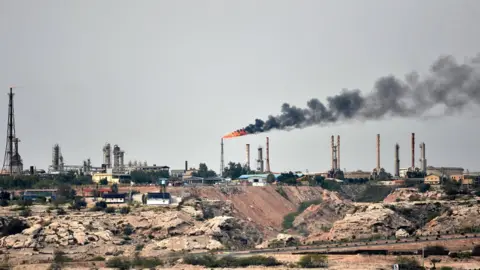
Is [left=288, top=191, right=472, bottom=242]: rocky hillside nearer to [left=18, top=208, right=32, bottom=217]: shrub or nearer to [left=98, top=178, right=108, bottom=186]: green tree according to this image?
[left=18, top=208, right=32, bottom=217]: shrub

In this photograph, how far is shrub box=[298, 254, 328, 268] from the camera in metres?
103

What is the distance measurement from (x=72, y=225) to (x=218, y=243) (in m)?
18.4

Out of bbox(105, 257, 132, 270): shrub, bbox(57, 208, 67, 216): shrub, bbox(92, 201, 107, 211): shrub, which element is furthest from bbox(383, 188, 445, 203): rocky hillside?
bbox(105, 257, 132, 270): shrub

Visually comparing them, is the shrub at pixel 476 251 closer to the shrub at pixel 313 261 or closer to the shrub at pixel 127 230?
the shrub at pixel 313 261

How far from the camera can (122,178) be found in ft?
599

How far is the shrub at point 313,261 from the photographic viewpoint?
10256cm

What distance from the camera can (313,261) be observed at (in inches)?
4102

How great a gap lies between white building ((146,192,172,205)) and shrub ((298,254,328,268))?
4723 centimetres

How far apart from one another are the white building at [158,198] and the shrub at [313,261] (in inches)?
1860

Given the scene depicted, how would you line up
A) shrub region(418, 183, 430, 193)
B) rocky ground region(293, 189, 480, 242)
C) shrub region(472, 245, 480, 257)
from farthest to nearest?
shrub region(418, 183, 430, 193)
rocky ground region(293, 189, 480, 242)
shrub region(472, 245, 480, 257)

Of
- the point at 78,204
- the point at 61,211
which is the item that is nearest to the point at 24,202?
the point at 78,204

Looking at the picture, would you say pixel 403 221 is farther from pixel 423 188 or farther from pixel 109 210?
pixel 423 188

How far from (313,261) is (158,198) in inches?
2006

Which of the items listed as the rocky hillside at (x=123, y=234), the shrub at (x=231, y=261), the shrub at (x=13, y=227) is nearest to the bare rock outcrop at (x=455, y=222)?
the rocky hillside at (x=123, y=234)
